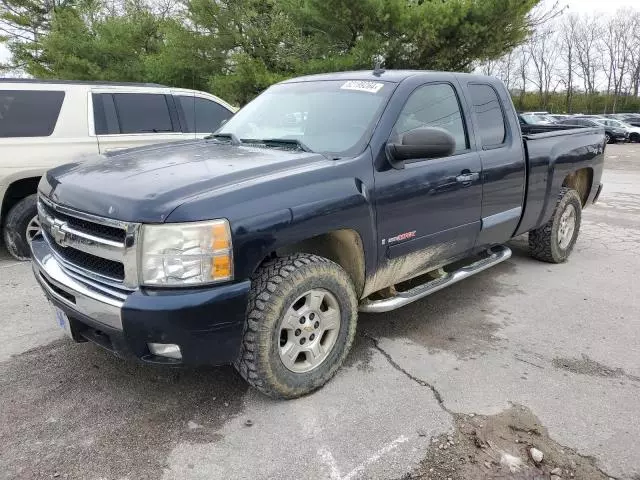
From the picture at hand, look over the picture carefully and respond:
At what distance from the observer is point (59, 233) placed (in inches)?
115

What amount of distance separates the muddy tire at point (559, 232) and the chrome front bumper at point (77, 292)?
4.45 meters

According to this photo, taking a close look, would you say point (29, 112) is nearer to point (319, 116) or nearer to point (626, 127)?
point (319, 116)

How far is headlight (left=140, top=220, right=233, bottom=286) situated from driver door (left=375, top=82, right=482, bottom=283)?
112cm

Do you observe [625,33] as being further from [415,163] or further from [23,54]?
[415,163]

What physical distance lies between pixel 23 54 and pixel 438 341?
1050 inches

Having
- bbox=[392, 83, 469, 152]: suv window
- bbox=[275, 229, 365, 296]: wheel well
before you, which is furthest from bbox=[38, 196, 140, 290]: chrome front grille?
bbox=[392, 83, 469, 152]: suv window

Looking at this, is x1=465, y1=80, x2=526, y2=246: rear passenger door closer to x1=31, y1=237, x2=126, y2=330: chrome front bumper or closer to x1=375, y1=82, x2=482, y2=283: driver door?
x1=375, y1=82, x2=482, y2=283: driver door

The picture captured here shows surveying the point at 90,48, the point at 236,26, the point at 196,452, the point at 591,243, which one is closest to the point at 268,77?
the point at 236,26

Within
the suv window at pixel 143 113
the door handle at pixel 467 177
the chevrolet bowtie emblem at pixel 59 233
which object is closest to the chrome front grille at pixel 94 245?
the chevrolet bowtie emblem at pixel 59 233

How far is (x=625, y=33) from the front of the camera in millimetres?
66875

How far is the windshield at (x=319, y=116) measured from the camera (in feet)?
11.2

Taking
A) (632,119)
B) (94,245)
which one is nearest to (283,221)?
(94,245)

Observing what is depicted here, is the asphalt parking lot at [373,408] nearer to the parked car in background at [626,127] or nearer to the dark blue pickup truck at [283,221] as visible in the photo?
the dark blue pickup truck at [283,221]

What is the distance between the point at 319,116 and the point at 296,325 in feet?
4.95
